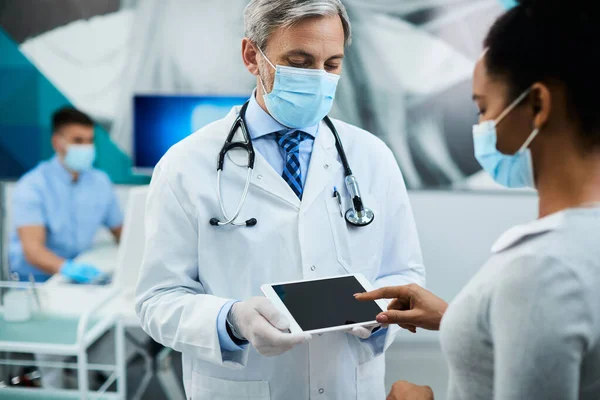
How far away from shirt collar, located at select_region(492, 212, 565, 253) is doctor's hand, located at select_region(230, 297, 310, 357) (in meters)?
0.42

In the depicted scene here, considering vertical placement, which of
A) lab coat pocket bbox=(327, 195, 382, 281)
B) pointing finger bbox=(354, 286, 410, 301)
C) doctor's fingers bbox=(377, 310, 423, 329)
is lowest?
doctor's fingers bbox=(377, 310, 423, 329)

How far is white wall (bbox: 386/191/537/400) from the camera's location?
11.3 ft

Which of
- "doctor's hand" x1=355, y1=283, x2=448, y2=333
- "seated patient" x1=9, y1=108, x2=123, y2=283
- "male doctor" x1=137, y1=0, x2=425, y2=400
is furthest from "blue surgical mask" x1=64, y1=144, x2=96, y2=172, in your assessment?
"doctor's hand" x1=355, y1=283, x2=448, y2=333

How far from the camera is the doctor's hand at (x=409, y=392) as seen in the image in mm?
936

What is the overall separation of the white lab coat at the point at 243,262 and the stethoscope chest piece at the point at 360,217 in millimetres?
21

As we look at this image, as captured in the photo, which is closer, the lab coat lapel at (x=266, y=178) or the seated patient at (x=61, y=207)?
the lab coat lapel at (x=266, y=178)

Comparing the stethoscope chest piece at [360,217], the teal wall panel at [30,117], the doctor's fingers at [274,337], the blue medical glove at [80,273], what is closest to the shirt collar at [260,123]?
the stethoscope chest piece at [360,217]

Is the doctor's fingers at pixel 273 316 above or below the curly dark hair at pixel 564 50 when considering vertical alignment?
below

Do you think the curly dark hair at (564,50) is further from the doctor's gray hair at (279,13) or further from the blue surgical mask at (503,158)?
the doctor's gray hair at (279,13)

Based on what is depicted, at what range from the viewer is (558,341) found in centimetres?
61

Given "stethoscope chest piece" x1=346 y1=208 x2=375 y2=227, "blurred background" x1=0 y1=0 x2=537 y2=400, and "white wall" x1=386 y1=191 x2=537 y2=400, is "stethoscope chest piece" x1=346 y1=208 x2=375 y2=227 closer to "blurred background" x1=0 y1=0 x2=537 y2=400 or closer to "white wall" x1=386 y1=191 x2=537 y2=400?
"blurred background" x1=0 y1=0 x2=537 y2=400

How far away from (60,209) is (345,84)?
177cm

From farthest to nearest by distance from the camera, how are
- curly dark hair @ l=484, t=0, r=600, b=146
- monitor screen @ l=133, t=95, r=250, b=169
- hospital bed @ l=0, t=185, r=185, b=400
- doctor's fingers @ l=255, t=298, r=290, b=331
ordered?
monitor screen @ l=133, t=95, r=250, b=169 < hospital bed @ l=0, t=185, r=185, b=400 < doctor's fingers @ l=255, t=298, r=290, b=331 < curly dark hair @ l=484, t=0, r=600, b=146

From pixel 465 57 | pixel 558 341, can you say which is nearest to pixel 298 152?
pixel 558 341
